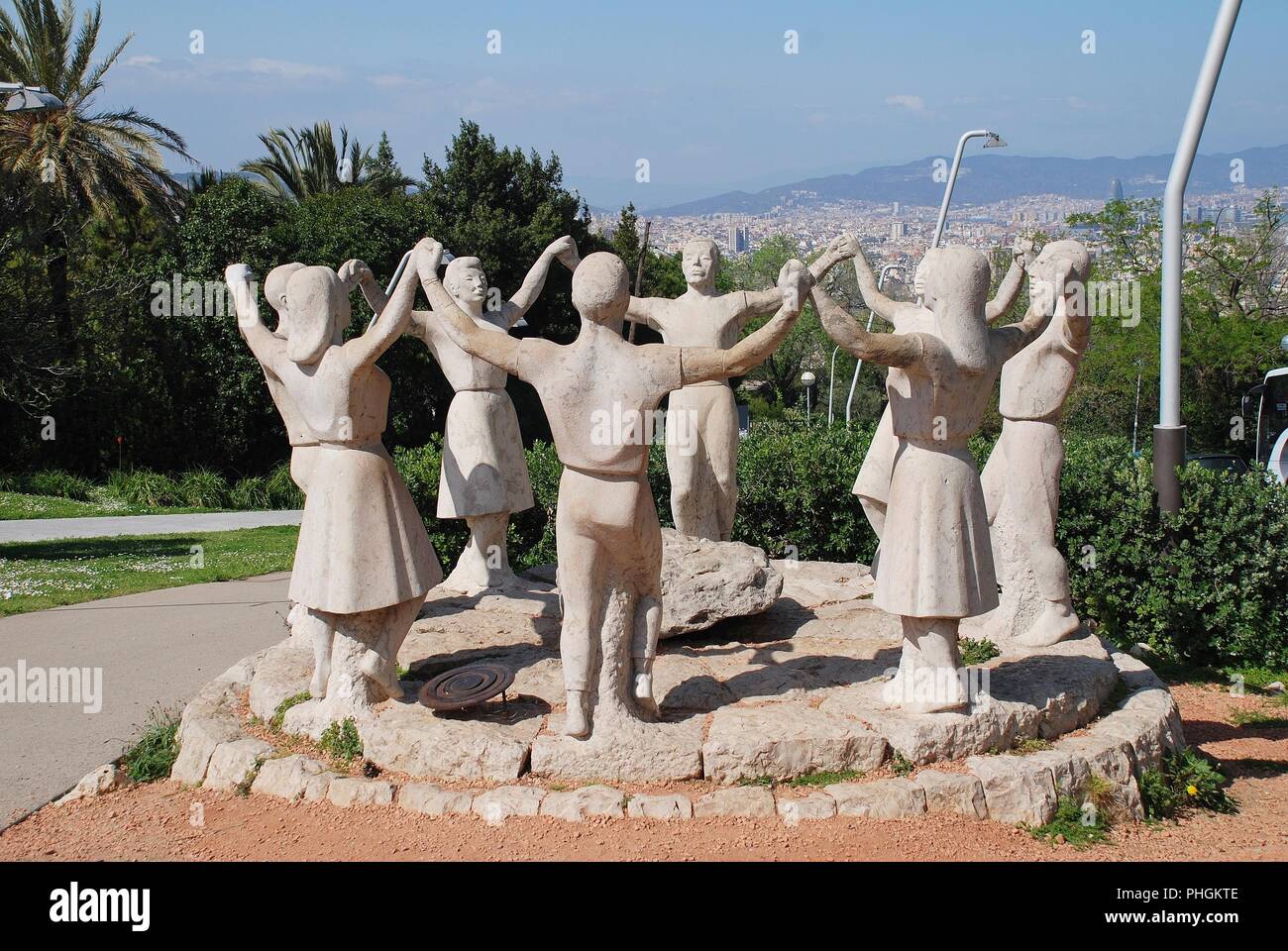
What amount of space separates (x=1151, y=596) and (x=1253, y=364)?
15717mm

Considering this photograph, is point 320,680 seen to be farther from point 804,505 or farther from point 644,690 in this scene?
point 804,505

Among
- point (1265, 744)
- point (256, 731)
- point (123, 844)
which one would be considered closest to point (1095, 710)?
point (1265, 744)

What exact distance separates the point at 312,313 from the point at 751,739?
3091 mm

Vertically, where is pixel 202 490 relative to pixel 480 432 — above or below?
below

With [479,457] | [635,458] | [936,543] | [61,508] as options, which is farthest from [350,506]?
[61,508]

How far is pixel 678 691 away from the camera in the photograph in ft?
19.5

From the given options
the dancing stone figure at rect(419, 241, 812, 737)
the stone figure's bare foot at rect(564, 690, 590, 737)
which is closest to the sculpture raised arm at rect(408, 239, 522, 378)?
the dancing stone figure at rect(419, 241, 812, 737)

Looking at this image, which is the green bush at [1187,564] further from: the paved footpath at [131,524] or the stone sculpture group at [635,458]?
the paved footpath at [131,524]

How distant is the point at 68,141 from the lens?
1975 cm

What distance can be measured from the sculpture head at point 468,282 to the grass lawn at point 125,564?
5.24m

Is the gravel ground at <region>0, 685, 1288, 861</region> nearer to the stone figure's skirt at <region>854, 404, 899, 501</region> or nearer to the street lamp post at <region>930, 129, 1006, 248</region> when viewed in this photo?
the stone figure's skirt at <region>854, 404, 899, 501</region>

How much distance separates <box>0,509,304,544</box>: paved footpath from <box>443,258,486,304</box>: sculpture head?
9.66 metres

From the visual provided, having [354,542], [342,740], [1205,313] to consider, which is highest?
[1205,313]

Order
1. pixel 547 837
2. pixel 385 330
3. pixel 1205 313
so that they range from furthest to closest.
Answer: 1. pixel 1205 313
2. pixel 385 330
3. pixel 547 837
